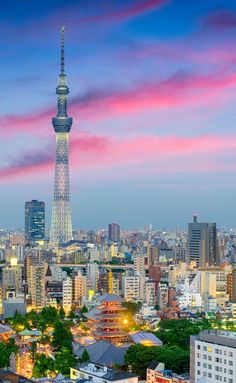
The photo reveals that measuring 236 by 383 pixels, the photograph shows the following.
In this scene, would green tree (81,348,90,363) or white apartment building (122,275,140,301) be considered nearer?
green tree (81,348,90,363)

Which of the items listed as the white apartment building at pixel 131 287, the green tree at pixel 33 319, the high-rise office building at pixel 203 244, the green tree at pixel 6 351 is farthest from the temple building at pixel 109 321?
the high-rise office building at pixel 203 244

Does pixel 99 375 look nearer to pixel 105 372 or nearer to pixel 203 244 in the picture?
pixel 105 372

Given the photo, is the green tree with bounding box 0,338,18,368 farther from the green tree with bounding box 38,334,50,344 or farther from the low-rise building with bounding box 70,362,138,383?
the low-rise building with bounding box 70,362,138,383

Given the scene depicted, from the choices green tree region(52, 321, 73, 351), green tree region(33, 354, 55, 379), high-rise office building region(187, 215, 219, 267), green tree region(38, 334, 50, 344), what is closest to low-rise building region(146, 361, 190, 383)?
green tree region(33, 354, 55, 379)

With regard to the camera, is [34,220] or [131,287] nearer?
[131,287]

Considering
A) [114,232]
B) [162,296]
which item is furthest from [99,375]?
[114,232]

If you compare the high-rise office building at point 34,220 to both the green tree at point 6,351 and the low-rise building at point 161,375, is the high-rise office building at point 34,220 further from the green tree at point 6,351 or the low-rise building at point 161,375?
the low-rise building at point 161,375

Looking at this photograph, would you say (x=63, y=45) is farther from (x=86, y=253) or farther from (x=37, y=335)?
(x=37, y=335)
